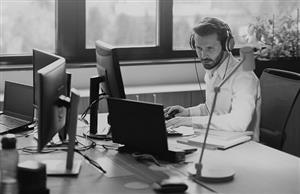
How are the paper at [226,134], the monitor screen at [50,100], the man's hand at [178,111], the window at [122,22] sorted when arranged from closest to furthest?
1. the monitor screen at [50,100]
2. the paper at [226,134]
3. the man's hand at [178,111]
4. the window at [122,22]

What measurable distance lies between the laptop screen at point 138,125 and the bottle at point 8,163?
579 mm

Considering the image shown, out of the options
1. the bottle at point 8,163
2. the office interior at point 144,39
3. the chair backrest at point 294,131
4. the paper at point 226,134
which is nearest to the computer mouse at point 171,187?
the bottle at point 8,163

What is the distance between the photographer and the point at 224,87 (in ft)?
10.3

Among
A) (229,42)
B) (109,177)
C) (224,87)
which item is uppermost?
(229,42)

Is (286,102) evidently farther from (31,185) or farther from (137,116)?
(31,185)

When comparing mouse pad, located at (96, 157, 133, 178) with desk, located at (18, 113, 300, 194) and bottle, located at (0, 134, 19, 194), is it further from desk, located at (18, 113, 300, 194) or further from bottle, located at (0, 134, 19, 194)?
bottle, located at (0, 134, 19, 194)

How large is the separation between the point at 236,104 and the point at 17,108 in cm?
114

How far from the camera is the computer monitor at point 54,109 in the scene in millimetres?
2125

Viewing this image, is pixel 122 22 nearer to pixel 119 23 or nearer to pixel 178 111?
pixel 119 23

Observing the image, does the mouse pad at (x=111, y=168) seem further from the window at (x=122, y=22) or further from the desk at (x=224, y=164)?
the window at (x=122, y=22)

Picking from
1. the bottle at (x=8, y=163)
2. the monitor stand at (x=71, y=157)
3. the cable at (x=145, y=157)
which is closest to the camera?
the bottle at (x=8, y=163)

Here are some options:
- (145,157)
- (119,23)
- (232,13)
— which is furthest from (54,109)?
(232,13)

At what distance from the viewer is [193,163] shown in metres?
2.44

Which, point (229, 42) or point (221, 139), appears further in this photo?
point (229, 42)
